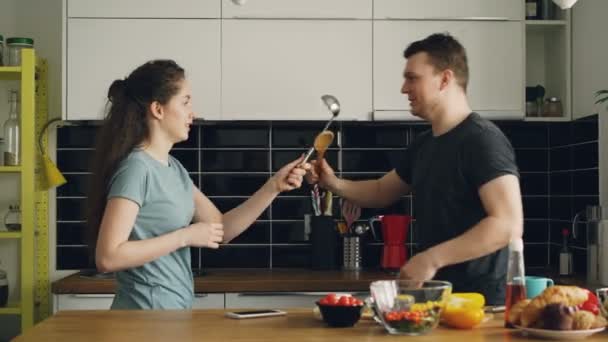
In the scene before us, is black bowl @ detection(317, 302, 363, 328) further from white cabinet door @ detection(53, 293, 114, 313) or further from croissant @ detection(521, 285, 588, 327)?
white cabinet door @ detection(53, 293, 114, 313)

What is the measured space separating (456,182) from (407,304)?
834 mm

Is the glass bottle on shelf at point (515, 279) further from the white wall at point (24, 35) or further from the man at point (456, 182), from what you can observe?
the white wall at point (24, 35)

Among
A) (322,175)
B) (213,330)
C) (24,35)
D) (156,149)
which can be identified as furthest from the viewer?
(24,35)

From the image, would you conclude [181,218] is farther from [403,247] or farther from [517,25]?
[517,25]

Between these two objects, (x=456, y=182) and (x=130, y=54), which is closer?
(x=456, y=182)

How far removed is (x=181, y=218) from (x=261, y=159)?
68.3 inches

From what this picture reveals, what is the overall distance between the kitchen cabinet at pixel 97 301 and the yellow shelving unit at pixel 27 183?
312 millimetres

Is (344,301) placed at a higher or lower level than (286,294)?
higher

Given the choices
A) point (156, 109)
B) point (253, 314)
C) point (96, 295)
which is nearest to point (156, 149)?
point (156, 109)

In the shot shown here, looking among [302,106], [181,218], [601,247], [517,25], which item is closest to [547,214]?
[601,247]

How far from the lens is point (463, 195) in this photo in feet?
8.89

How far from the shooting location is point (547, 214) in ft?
14.1

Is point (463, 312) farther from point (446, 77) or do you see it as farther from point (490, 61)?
point (490, 61)

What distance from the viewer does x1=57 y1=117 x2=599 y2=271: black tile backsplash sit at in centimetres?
418
